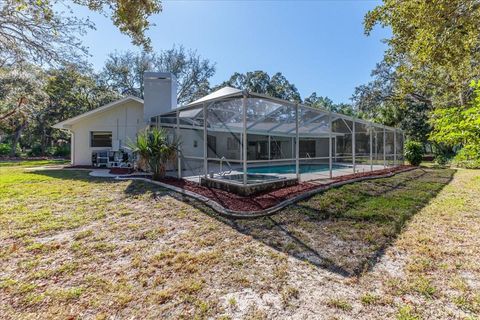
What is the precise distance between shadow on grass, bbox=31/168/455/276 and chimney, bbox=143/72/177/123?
5704mm

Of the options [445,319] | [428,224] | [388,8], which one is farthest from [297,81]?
[445,319]

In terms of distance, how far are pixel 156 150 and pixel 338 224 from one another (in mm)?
6427

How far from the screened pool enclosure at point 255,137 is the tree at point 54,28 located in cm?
277

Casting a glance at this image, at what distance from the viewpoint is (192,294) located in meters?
2.67

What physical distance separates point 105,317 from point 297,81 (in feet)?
143

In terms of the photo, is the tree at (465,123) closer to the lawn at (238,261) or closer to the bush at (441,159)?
the lawn at (238,261)

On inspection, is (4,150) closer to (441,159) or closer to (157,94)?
(157,94)

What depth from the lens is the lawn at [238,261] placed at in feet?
8.14

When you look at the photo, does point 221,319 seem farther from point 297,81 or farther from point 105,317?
point 297,81

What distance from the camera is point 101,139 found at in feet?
49.6

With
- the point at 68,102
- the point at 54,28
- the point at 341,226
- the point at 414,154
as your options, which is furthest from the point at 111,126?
the point at 414,154

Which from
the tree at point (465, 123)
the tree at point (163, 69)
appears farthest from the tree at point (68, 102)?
the tree at point (465, 123)

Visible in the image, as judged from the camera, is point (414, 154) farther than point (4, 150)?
No

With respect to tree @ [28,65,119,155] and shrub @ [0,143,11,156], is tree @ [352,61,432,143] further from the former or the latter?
shrub @ [0,143,11,156]
